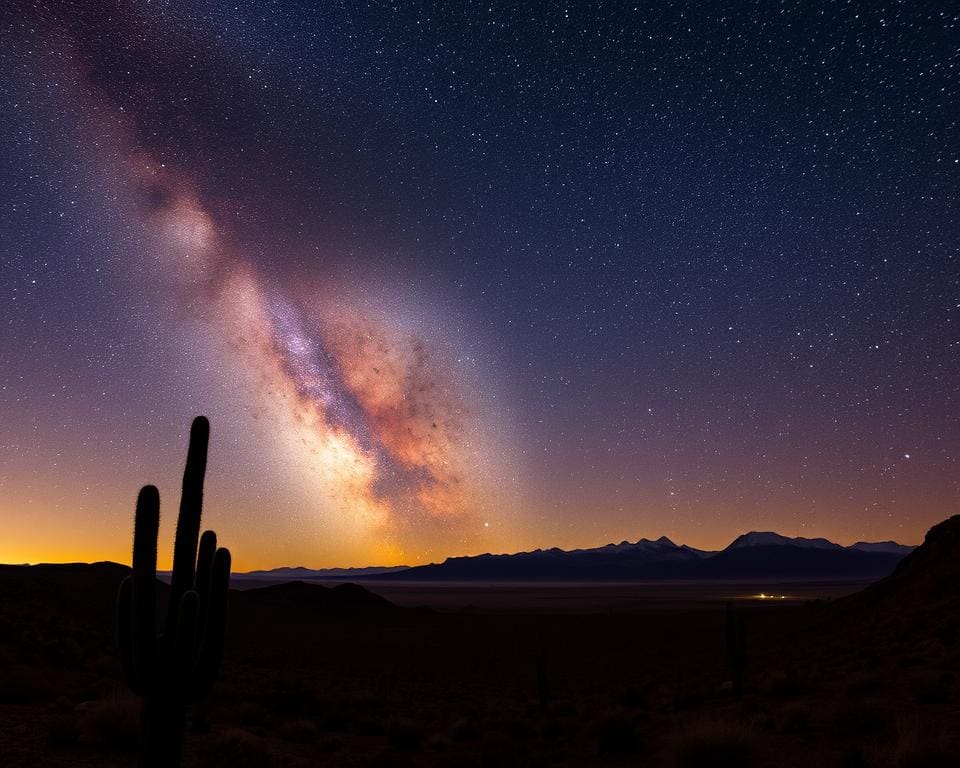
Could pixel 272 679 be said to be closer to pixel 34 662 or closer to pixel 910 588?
pixel 34 662

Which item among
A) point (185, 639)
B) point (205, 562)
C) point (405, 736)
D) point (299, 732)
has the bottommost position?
point (405, 736)

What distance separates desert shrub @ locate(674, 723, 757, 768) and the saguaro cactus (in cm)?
739

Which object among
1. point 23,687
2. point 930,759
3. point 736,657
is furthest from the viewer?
point 736,657

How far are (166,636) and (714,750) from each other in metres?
8.55

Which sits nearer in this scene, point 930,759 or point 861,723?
point 930,759

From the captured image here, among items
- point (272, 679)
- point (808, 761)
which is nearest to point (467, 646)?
point (272, 679)

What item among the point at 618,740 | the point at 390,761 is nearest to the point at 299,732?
the point at 390,761

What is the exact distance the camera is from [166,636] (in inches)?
384

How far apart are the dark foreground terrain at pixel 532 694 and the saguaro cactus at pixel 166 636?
3375 millimetres

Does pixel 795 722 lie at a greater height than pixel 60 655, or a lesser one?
lesser

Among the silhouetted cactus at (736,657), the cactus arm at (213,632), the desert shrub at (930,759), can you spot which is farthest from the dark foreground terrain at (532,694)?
the cactus arm at (213,632)

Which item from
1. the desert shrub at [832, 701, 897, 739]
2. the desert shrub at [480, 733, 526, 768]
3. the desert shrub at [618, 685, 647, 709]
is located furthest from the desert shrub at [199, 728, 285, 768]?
the desert shrub at [618, 685, 647, 709]

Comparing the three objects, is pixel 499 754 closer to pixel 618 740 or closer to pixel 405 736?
pixel 618 740

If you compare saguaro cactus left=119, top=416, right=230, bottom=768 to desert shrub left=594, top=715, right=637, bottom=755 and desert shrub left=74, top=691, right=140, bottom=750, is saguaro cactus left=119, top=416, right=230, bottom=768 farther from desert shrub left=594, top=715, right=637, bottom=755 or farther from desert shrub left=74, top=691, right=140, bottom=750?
desert shrub left=594, top=715, right=637, bottom=755
